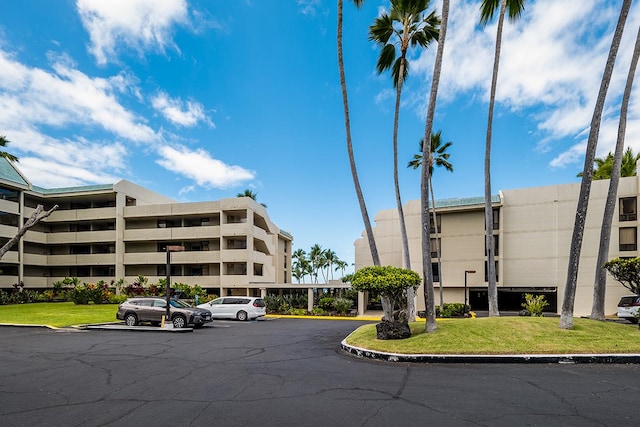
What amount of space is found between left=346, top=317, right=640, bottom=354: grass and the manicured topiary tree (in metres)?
0.59

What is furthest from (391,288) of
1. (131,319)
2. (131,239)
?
(131,239)

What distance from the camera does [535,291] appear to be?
3356 cm

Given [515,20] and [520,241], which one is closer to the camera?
[515,20]

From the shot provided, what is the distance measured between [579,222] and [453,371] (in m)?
8.18

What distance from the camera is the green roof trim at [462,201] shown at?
34.9m

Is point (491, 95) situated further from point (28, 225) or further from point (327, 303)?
point (28, 225)

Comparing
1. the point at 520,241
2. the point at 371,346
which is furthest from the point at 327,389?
the point at 520,241

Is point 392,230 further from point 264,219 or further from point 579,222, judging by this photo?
point 579,222

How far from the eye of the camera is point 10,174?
40.2m

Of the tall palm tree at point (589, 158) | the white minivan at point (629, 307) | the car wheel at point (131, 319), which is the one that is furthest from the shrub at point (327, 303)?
the tall palm tree at point (589, 158)

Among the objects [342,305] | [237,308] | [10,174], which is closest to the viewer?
[237,308]

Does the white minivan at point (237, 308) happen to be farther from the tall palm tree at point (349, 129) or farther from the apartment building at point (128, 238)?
the tall palm tree at point (349, 129)

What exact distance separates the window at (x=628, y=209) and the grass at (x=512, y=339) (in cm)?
2059

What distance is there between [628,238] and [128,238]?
45908mm
